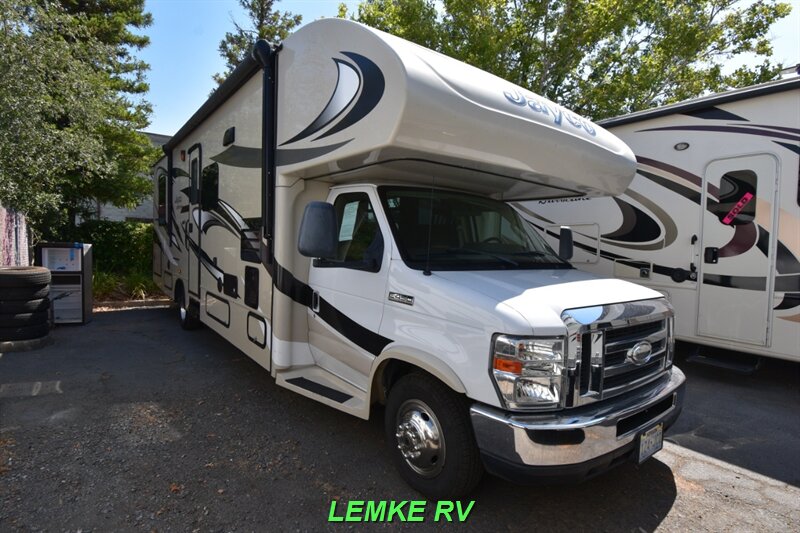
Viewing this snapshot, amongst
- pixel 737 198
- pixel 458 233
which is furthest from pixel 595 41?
pixel 458 233

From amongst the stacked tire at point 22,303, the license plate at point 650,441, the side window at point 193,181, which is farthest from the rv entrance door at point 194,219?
the license plate at point 650,441

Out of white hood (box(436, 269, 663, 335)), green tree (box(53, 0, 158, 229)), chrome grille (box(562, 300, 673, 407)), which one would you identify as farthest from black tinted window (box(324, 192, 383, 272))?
green tree (box(53, 0, 158, 229))

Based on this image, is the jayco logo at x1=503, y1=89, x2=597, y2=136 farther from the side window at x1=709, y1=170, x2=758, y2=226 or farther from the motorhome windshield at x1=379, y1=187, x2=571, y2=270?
the side window at x1=709, y1=170, x2=758, y2=226

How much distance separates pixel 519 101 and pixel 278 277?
7.87 feet

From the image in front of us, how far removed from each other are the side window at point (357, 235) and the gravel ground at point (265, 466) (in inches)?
58.5

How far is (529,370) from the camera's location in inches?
97.7

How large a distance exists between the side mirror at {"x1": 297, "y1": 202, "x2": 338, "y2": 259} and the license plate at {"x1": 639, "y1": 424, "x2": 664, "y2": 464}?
7.56ft

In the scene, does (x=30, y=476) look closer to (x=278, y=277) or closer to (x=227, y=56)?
(x=278, y=277)

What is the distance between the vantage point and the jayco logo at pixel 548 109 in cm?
332

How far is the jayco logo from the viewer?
3.32 meters

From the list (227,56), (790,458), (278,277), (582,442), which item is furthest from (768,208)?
(227,56)

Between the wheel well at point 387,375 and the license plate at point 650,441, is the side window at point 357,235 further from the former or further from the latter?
the license plate at point 650,441

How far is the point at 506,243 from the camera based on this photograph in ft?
12.8

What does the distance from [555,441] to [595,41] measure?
489 inches
